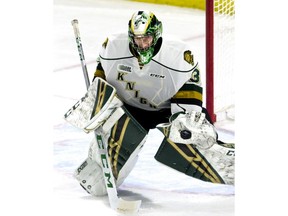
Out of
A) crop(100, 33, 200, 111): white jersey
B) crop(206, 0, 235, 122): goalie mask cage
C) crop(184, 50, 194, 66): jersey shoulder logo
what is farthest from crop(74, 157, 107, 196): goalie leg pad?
crop(206, 0, 235, 122): goalie mask cage

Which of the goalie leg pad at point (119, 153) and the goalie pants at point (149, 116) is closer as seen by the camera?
the goalie leg pad at point (119, 153)

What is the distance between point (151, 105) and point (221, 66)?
1.04 meters

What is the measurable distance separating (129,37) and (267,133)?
727 mm

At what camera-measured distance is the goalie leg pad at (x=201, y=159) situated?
402 centimetres

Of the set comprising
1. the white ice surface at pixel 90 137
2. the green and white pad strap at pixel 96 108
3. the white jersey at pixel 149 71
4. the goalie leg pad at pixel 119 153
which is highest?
the white jersey at pixel 149 71

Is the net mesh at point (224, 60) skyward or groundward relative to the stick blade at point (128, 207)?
skyward

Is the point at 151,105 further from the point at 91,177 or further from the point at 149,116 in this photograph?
the point at 91,177

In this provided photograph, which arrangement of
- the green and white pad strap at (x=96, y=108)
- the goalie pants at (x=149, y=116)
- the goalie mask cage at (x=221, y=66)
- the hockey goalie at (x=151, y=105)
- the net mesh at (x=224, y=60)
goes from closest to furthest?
the hockey goalie at (x=151, y=105), the green and white pad strap at (x=96, y=108), the goalie pants at (x=149, y=116), the goalie mask cage at (x=221, y=66), the net mesh at (x=224, y=60)

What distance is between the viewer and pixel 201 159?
4.05 meters

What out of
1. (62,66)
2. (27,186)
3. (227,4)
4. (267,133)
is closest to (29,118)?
(27,186)

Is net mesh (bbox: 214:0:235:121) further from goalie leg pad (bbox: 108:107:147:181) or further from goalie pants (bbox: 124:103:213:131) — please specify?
goalie leg pad (bbox: 108:107:147:181)

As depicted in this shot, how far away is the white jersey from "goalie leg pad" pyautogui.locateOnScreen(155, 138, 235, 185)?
20 centimetres

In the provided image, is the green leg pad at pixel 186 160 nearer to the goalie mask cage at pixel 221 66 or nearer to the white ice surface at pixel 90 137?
the white ice surface at pixel 90 137

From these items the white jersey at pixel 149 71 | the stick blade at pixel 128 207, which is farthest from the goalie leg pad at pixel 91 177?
the white jersey at pixel 149 71
